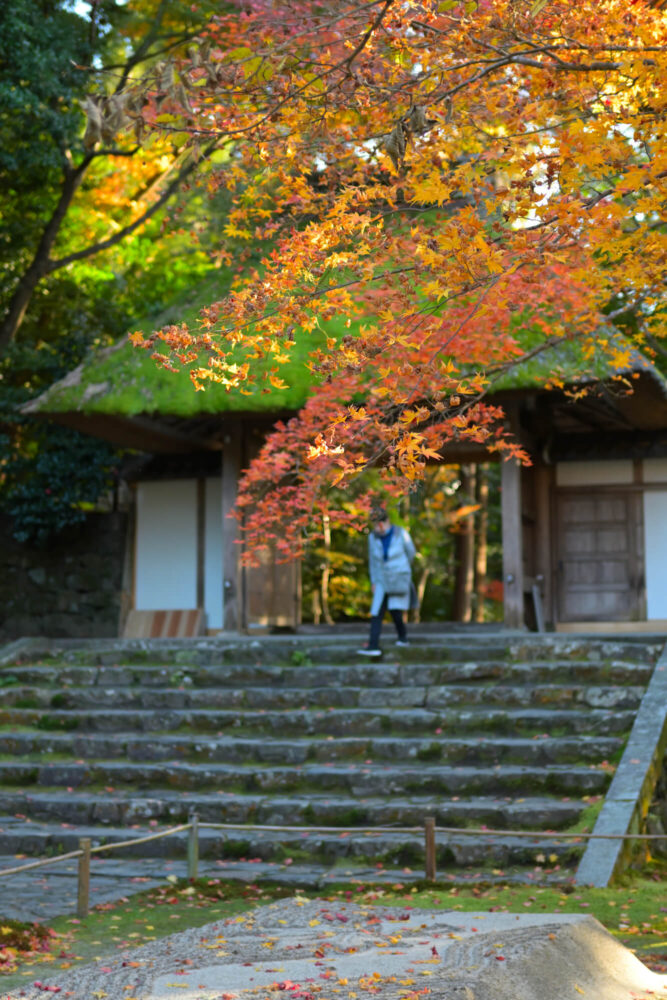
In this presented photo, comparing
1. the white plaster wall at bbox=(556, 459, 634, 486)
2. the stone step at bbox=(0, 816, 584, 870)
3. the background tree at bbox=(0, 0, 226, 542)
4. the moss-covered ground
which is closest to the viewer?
the moss-covered ground

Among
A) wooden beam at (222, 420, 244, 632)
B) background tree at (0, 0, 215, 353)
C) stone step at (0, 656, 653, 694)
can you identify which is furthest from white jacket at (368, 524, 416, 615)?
background tree at (0, 0, 215, 353)

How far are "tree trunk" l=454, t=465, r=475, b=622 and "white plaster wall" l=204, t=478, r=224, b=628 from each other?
6234 mm

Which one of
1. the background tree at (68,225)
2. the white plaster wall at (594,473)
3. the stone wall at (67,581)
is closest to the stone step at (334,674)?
the stone wall at (67,581)

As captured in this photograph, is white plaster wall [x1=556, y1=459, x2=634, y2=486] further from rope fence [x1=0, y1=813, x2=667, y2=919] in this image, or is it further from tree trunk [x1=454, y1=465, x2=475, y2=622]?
rope fence [x1=0, y1=813, x2=667, y2=919]

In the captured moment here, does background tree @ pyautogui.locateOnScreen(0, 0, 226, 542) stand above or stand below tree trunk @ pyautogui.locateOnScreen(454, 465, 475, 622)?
above

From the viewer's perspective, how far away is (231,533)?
13906 millimetres

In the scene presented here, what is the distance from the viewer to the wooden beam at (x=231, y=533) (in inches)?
542

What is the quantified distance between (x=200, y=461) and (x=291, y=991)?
37.6ft

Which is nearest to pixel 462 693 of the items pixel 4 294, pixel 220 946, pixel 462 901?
pixel 462 901

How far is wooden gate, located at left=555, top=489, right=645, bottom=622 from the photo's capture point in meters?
15.1

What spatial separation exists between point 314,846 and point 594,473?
8.44 metres

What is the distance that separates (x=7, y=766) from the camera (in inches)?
394

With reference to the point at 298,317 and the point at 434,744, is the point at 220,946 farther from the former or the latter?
the point at 434,744

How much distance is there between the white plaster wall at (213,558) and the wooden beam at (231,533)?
4.80 feet
